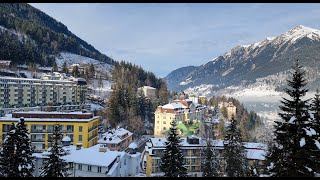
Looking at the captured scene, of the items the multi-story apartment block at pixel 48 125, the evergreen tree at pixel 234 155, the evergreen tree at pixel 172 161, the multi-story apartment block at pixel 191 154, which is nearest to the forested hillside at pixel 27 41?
the multi-story apartment block at pixel 48 125

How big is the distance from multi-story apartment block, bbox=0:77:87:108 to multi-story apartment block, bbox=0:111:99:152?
67.4 ft

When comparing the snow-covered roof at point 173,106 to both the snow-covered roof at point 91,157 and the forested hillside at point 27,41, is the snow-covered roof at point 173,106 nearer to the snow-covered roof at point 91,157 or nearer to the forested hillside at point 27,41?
the snow-covered roof at point 91,157

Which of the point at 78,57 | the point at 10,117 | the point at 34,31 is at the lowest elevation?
the point at 10,117

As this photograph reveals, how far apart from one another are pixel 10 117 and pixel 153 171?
15.7 m

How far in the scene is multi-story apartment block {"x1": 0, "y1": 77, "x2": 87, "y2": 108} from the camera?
55031 mm

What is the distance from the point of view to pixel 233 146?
24.5 metres

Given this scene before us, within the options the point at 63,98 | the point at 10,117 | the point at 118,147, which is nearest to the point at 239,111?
the point at 63,98

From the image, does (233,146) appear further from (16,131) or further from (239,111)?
(239,111)

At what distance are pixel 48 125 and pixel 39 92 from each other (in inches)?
1113

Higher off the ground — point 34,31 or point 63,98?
point 34,31

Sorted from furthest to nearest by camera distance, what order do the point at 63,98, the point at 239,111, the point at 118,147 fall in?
the point at 239,111, the point at 63,98, the point at 118,147

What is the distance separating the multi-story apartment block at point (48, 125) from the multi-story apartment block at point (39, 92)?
2054cm

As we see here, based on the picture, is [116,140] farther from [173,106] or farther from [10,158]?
[10,158]

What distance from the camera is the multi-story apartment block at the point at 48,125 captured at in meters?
35.0
